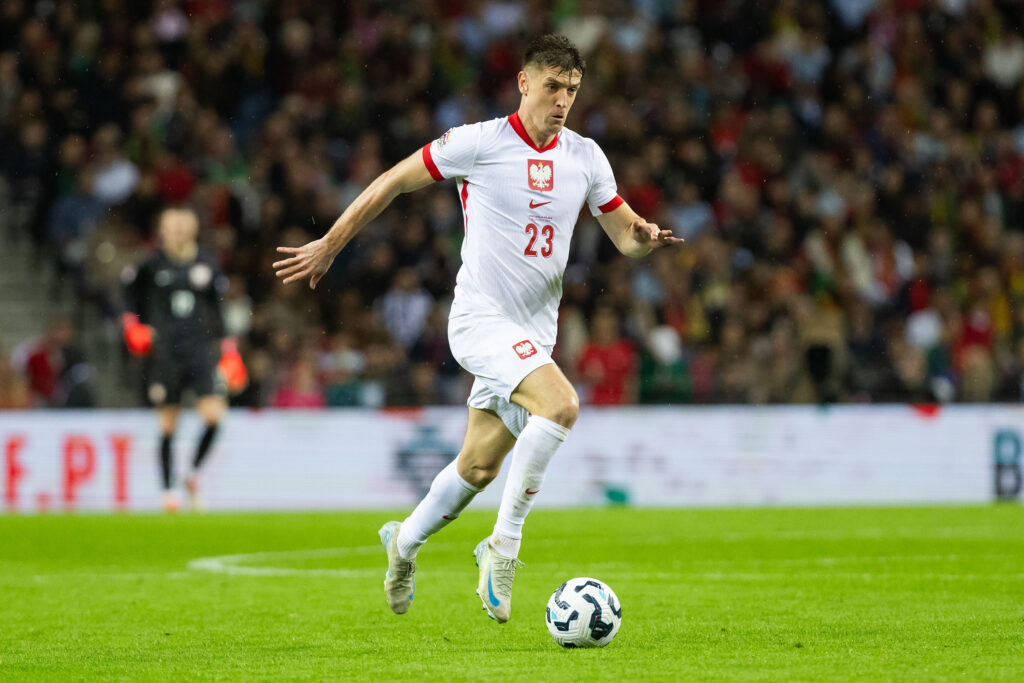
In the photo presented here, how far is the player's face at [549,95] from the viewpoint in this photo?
240 inches

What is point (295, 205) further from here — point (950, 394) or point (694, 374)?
point (950, 394)

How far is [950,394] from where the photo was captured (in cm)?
1502

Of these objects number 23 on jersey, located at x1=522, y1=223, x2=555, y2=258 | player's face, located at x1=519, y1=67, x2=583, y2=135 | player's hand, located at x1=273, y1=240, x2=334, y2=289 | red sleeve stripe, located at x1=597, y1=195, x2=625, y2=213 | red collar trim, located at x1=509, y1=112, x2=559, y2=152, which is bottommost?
player's hand, located at x1=273, y1=240, x2=334, y2=289

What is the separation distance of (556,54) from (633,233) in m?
0.78

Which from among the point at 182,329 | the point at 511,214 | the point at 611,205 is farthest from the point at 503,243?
the point at 182,329

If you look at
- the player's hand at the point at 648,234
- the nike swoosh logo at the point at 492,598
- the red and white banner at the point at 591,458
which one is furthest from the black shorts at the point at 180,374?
the nike swoosh logo at the point at 492,598

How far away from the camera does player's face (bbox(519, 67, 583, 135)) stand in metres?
6.09

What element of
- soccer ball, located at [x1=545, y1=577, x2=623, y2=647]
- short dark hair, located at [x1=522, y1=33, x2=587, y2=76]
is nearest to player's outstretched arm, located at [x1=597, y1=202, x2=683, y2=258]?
short dark hair, located at [x1=522, y1=33, x2=587, y2=76]

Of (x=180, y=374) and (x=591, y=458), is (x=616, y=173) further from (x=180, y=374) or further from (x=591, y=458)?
(x=180, y=374)

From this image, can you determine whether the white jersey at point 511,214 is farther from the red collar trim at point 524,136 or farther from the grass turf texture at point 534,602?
the grass turf texture at point 534,602

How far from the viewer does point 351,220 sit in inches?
236

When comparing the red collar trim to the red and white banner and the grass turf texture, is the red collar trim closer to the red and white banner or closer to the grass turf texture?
the grass turf texture

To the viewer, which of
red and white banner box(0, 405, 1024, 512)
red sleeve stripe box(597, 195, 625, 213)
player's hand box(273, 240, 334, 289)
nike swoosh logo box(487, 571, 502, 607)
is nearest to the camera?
nike swoosh logo box(487, 571, 502, 607)

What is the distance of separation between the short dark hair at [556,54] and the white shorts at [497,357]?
1027 millimetres
